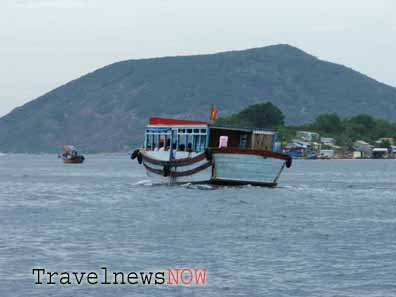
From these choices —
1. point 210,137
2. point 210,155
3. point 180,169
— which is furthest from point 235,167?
point 180,169

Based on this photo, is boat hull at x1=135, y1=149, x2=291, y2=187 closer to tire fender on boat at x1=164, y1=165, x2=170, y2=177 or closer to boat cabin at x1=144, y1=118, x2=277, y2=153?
boat cabin at x1=144, y1=118, x2=277, y2=153

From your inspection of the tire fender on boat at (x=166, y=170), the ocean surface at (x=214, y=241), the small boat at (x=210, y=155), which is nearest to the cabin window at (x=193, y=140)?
the small boat at (x=210, y=155)

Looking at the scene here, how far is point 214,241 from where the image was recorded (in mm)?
43875

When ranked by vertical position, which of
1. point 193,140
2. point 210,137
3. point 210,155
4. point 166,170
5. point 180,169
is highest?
point 210,137

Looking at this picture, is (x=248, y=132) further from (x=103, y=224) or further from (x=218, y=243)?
(x=218, y=243)

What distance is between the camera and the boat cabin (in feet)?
250

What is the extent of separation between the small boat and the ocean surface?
4.86 feet

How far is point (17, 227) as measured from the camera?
5038 cm

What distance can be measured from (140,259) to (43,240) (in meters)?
7.72

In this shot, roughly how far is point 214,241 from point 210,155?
1090 inches

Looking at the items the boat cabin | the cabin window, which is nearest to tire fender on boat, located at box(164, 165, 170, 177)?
the boat cabin

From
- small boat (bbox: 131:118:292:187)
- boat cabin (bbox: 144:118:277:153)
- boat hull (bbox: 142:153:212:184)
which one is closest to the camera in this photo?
small boat (bbox: 131:118:292:187)

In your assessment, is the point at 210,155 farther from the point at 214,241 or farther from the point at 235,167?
the point at 214,241

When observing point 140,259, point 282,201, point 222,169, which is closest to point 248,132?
point 222,169
